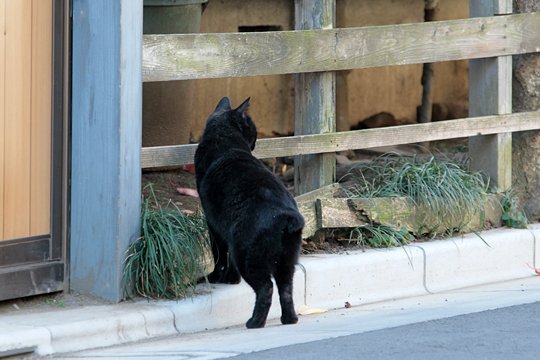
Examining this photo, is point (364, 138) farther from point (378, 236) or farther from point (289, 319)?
point (289, 319)

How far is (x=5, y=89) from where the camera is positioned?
6699mm

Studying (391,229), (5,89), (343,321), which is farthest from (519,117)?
(5,89)

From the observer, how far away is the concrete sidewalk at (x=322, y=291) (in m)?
6.29

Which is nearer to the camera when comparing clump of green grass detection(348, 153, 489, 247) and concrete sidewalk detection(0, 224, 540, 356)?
concrete sidewalk detection(0, 224, 540, 356)

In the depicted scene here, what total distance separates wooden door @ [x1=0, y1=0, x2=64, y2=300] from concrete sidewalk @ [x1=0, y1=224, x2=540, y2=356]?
1.27 feet

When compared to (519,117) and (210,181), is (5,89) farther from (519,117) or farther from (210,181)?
(519,117)

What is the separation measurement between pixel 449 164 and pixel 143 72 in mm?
2846

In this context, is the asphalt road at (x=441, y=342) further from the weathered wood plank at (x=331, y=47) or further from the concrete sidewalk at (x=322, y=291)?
the weathered wood plank at (x=331, y=47)

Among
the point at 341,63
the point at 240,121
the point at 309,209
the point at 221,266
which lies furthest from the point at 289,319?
the point at 341,63

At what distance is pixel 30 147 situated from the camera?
6.87 metres

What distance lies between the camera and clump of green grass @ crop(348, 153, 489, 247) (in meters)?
8.34

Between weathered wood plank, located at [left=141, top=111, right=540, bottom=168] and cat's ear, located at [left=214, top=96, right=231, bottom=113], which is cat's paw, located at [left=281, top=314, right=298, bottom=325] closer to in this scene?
weathered wood plank, located at [left=141, top=111, right=540, bottom=168]

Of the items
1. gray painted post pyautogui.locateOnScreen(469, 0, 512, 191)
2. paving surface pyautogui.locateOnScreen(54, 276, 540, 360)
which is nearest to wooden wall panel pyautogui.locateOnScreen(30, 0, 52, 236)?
paving surface pyautogui.locateOnScreen(54, 276, 540, 360)

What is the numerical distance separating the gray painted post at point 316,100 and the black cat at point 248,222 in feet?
3.18
